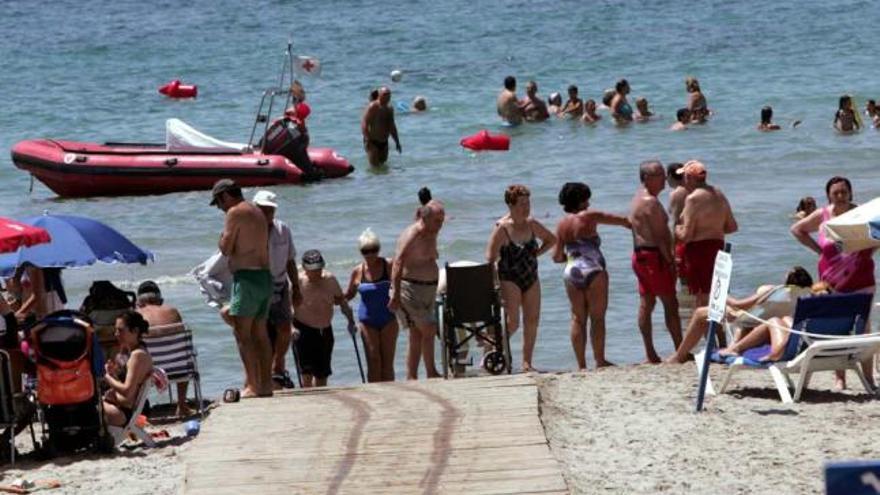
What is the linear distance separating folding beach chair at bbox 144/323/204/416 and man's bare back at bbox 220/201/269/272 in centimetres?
72

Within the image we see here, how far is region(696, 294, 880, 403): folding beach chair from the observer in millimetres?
9516

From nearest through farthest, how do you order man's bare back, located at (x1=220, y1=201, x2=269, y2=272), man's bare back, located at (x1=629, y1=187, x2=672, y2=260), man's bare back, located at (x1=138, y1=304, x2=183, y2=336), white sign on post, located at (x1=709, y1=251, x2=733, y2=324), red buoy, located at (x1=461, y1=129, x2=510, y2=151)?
white sign on post, located at (x1=709, y1=251, x2=733, y2=324), man's bare back, located at (x1=220, y1=201, x2=269, y2=272), man's bare back, located at (x1=138, y1=304, x2=183, y2=336), man's bare back, located at (x1=629, y1=187, x2=672, y2=260), red buoy, located at (x1=461, y1=129, x2=510, y2=151)

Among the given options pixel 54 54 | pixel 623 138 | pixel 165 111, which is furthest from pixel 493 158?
pixel 54 54

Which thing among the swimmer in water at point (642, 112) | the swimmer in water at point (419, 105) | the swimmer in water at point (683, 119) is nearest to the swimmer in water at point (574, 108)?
the swimmer in water at point (642, 112)

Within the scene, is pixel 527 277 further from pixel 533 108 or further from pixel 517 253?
pixel 533 108

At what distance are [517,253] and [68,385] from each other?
310 cm

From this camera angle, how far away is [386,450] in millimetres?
8539

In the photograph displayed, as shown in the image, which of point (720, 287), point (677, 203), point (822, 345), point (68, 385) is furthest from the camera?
point (677, 203)

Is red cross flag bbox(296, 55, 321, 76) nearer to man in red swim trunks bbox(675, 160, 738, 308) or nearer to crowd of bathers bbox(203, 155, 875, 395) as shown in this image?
crowd of bathers bbox(203, 155, 875, 395)

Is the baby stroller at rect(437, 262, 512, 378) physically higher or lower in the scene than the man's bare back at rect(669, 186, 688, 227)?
lower

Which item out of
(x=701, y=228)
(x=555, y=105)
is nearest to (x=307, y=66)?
(x=555, y=105)

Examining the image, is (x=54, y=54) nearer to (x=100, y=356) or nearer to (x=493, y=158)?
(x=493, y=158)

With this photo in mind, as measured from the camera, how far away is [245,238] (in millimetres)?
9922

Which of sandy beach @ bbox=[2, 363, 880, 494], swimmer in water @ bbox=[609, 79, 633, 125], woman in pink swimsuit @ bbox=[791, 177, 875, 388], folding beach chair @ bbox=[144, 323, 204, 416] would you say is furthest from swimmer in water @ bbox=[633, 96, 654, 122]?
folding beach chair @ bbox=[144, 323, 204, 416]
